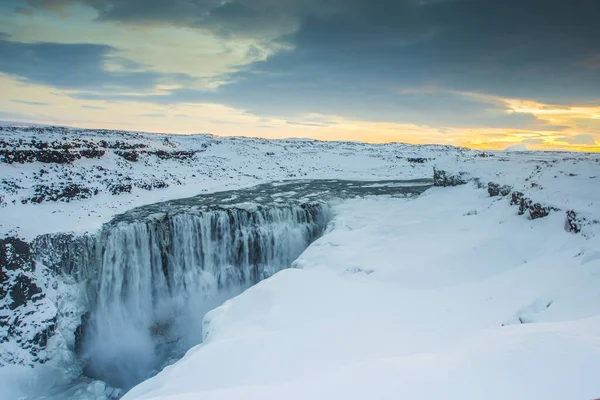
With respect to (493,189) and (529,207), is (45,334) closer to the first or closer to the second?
(529,207)

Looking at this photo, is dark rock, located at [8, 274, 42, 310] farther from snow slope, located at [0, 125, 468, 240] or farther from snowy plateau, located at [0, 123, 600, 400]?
snow slope, located at [0, 125, 468, 240]

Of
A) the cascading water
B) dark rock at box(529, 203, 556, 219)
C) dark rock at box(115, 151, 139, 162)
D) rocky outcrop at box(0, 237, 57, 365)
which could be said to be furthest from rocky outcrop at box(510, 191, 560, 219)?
dark rock at box(115, 151, 139, 162)

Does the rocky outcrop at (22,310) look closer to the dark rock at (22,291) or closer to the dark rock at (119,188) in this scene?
the dark rock at (22,291)

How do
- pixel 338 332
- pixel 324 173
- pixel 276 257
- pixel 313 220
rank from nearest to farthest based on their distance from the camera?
pixel 338 332
pixel 276 257
pixel 313 220
pixel 324 173

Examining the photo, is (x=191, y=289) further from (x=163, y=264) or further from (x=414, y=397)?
(x=414, y=397)

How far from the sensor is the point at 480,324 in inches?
276

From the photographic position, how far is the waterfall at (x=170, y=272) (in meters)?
15.3

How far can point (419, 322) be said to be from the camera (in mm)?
7645

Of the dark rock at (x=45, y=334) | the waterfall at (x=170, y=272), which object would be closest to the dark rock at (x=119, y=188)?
the waterfall at (x=170, y=272)

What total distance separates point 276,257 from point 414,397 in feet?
53.3

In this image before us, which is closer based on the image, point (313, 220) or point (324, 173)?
point (313, 220)

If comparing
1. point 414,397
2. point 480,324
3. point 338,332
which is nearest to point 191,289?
point 338,332

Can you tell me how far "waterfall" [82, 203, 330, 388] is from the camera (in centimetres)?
1528

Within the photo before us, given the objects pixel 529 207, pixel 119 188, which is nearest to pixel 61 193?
pixel 119 188
